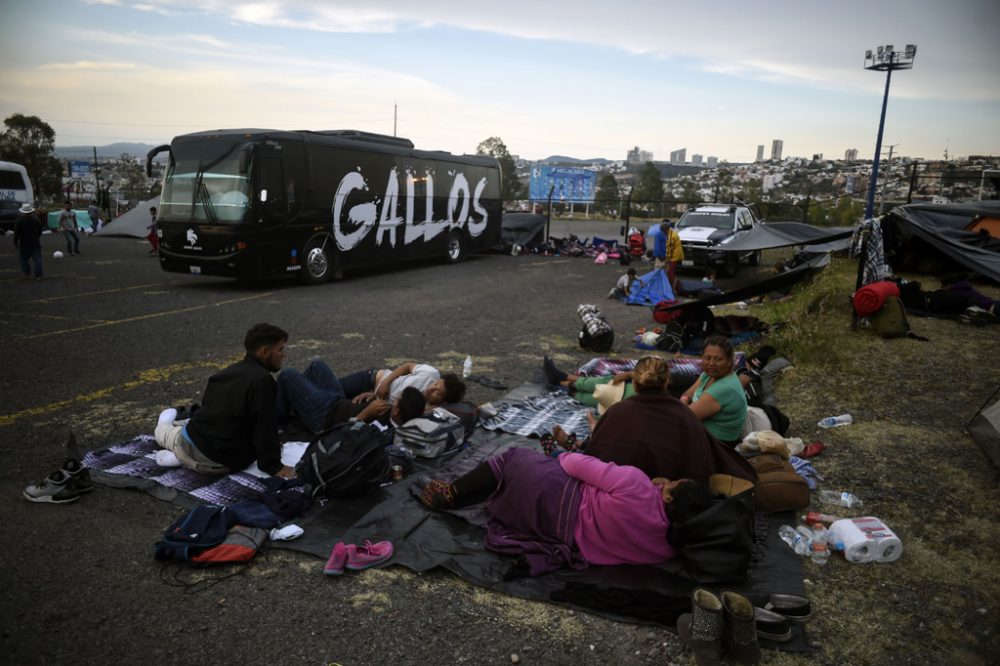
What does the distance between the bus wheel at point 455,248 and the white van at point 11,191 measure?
57.9 feet

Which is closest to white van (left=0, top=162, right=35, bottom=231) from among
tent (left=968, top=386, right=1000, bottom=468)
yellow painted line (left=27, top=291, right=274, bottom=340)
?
yellow painted line (left=27, top=291, right=274, bottom=340)

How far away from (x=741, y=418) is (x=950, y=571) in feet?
5.21

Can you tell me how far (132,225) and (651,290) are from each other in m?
22.2

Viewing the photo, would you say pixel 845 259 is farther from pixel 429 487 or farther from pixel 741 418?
pixel 429 487

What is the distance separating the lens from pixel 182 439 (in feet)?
15.2

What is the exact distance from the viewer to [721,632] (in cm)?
295

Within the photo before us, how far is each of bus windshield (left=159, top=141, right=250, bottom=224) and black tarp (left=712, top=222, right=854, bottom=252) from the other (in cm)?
940

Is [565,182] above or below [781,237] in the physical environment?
above

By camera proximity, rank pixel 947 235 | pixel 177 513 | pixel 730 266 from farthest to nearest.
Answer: pixel 730 266 → pixel 947 235 → pixel 177 513

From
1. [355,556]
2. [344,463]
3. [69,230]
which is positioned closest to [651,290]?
[344,463]

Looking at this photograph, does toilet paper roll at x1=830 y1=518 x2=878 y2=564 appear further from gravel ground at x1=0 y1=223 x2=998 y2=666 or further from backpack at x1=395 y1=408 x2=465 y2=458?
backpack at x1=395 y1=408 x2=465 y2=458

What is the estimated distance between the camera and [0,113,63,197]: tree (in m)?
39.2

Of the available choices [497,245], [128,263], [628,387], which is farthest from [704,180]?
[628,387]

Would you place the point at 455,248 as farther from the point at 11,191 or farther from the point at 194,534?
the point at 11,191
